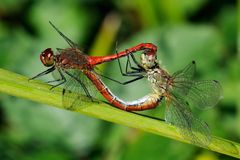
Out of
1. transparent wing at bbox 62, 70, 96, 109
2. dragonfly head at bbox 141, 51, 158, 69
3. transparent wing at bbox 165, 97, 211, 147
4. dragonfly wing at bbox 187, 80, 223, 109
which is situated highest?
dragonfly head at bbox 141, 51, 158, 69

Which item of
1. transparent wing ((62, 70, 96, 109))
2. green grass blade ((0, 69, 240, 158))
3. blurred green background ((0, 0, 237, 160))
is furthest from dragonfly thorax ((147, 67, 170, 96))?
green grass blade ((0, 69, 240, 158))

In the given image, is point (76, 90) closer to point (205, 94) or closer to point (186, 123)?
point (186, 123)

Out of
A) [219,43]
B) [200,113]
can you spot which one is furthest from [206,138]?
[219,43]

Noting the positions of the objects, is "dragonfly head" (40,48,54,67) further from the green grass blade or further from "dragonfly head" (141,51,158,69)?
the green grass blade

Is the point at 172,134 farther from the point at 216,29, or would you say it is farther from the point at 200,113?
the point at 216,29

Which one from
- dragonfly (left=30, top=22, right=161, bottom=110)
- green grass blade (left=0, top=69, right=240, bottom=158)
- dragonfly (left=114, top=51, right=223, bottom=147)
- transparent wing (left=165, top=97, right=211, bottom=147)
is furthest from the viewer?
dragonfly (left=114, top=51, right=223, bottom=147)

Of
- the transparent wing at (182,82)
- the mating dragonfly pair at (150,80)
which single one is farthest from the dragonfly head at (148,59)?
the transparent wing at (182,82)
